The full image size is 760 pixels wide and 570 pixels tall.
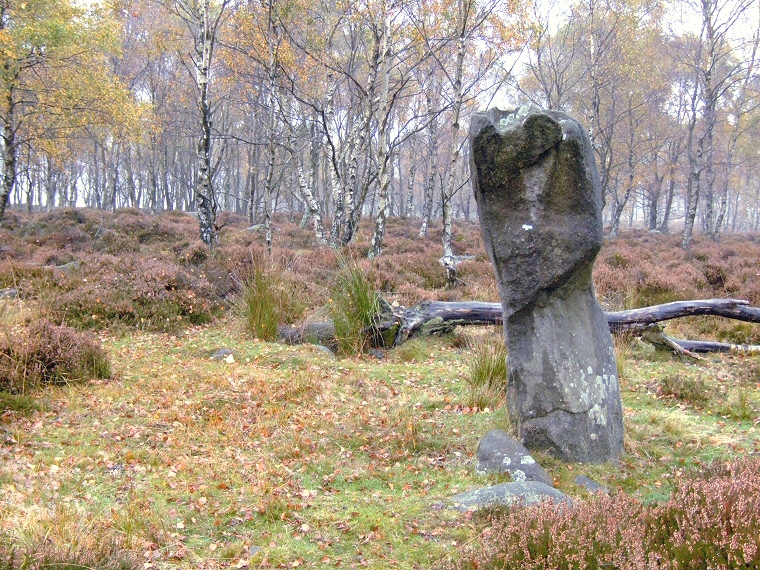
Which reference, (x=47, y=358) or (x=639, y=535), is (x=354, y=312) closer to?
(x=47, y=358)

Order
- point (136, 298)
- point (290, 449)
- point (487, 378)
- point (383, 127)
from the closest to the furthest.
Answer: point (290, 449), point (487, 378), point (136, 298), point (383, 127)

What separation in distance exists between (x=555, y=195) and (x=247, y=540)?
136 inches

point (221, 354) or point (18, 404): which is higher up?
point (221, 354)

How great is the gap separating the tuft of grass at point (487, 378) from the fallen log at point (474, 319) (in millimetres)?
2728

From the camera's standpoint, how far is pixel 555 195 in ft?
15.6

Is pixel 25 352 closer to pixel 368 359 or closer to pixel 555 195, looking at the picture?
pixel 368 359

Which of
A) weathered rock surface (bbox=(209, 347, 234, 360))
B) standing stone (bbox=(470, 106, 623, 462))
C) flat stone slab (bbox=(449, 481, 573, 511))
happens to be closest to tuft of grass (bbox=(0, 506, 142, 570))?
flat stone slab (bbox=(449, 481, 573, 511))

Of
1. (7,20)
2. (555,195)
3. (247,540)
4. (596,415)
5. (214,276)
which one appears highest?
(7,20)

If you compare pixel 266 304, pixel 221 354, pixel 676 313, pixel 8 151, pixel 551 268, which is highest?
pixel 8 151

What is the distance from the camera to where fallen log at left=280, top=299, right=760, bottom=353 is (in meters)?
9.00

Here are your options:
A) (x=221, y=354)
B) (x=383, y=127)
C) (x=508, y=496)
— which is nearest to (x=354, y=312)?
(x=221, y=354)

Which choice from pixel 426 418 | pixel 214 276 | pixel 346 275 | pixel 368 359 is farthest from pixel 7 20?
pixel 426 418

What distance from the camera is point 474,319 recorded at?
9.55 m

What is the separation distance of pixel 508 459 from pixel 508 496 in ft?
2.44
